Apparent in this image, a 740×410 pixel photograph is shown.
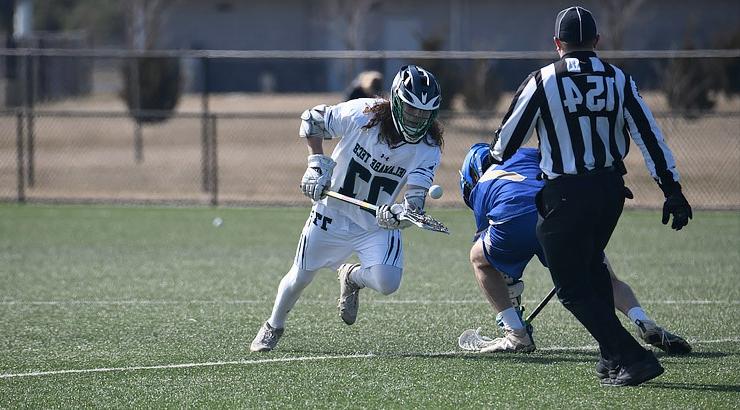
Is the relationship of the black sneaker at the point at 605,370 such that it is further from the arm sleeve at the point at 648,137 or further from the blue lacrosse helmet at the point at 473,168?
the blue lacrosse helmet at the point at 473,168

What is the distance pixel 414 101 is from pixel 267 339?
5.81 ft

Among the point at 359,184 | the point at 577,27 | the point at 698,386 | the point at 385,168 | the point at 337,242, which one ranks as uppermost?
the point at 577,27

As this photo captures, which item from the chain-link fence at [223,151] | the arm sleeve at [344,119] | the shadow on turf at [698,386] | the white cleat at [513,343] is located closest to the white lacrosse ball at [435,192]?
the arm sleeve at [344,119]

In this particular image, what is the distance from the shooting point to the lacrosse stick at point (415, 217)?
20.4 feet

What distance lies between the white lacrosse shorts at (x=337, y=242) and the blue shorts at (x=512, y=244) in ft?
2.00

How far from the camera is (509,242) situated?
6465 millimetres

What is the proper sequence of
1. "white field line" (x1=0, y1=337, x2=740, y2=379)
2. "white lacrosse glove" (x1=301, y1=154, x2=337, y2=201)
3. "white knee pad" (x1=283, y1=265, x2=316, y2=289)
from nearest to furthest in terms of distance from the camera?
"white field line" (x1=0, y1=337, x2=740, y2=379), "white lacrosse glove" (x1=301, y1=154, x2=337, y2=201), "white knee pad" (x1=283, y1=265, x2=316, y2=289)

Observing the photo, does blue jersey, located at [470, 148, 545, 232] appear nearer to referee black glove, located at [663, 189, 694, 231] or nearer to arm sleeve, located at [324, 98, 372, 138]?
arm sleeve, located at [324, 98, 372, 138]

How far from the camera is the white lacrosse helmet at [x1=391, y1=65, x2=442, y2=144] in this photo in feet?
20.7

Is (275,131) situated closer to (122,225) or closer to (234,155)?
(234,155)

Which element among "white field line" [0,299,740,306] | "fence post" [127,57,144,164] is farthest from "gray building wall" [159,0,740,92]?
"white field line" [0,299,740,306]

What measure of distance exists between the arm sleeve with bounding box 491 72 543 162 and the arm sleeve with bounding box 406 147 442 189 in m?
1.08

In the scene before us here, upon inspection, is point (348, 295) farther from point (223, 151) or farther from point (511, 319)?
point (223, 151)

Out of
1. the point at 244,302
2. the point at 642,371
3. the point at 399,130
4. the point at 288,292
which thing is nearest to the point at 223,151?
the point at 244,302
